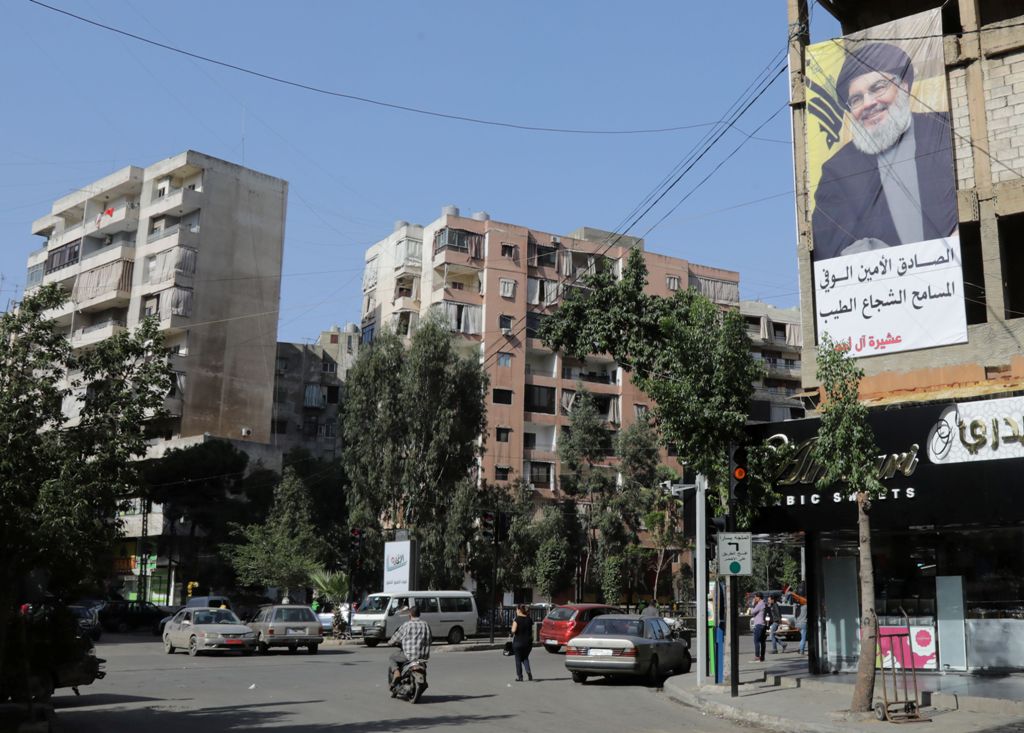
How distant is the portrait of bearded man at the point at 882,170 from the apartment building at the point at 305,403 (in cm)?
5415

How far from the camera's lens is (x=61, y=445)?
12.1 meters

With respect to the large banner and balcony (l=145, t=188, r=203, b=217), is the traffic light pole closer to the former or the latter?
the large banner

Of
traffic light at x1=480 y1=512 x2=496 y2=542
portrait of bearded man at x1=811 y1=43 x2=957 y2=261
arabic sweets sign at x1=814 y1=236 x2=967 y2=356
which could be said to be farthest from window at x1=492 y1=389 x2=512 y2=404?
arabic sweets sign at x1=814 y1=236 x2=967 y2=356

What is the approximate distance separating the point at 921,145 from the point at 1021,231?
9.79 ft

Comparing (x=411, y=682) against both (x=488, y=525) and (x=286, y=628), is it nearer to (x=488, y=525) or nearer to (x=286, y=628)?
(x=286, y=628)

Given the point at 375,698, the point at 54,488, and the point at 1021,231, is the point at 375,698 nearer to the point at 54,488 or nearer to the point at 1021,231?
the point at 54,488

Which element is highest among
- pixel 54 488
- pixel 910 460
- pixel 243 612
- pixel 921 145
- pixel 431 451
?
pixel 921 145

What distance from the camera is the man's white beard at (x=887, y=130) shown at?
792 inches

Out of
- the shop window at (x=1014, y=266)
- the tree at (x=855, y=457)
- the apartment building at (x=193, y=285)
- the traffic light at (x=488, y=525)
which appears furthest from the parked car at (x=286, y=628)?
the apartment building at (x=193, y=285)

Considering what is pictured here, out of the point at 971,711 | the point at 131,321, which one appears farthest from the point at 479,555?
the point at 971,711

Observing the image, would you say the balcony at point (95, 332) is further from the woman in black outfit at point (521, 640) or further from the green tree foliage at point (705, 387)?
the green tree foliage at point (705, 387)

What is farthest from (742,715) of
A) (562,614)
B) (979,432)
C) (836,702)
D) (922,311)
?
(562,614)

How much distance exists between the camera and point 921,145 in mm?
19766

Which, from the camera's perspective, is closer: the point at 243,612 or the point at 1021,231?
the point at 1021,231
